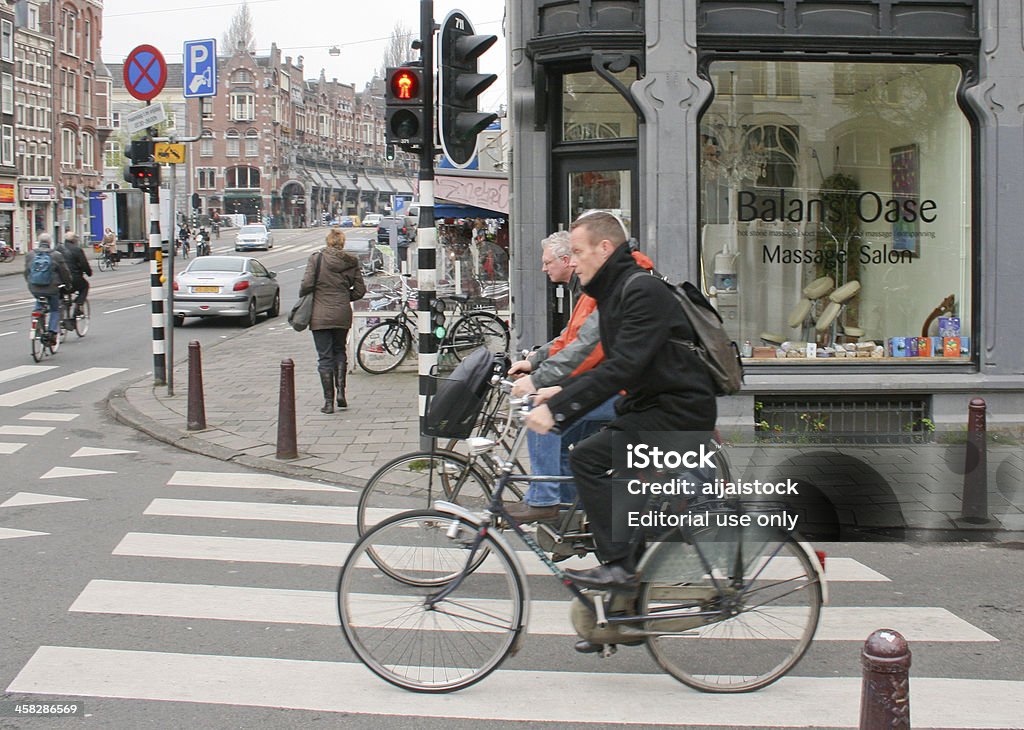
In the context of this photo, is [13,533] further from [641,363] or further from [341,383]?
[341,383]

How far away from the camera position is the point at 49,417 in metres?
12.0

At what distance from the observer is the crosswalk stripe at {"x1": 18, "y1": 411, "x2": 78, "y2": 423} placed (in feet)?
38.8

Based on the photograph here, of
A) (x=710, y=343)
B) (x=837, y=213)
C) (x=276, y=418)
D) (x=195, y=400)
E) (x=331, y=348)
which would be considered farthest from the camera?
(x=331, y=348)

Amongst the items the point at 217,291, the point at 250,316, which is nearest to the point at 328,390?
the point at 217,291

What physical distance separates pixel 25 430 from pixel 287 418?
335 centimetres

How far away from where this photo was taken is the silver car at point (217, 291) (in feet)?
75.6

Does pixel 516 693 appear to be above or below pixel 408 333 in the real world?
below

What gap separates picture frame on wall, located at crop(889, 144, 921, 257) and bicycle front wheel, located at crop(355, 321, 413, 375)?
262 inches

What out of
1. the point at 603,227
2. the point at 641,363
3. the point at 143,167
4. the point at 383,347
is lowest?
the point at 383,347

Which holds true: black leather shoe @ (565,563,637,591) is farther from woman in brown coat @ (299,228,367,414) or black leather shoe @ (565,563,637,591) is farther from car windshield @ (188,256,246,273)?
car windshield @ (188,256,246,273)

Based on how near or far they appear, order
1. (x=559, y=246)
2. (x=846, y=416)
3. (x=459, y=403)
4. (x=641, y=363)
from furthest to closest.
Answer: (x=846, y=416) < (x=559, y=246) < (x=459, y=403) < (x=641, y=363)

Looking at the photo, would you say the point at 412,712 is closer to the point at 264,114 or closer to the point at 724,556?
the point at 724,556

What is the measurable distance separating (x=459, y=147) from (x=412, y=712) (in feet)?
16.4

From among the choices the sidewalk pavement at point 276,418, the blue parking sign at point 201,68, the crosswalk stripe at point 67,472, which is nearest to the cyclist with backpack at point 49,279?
the sidewalk pavement at point 276,418
